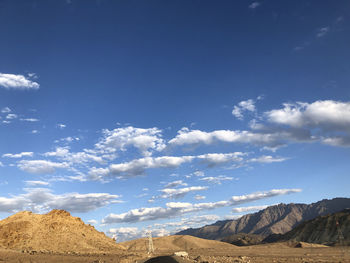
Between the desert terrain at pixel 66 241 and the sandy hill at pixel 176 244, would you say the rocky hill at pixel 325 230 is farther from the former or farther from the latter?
the sandy hill at pixel 176 244

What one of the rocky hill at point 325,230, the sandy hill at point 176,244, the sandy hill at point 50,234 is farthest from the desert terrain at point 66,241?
the rocky hill at point 325,230

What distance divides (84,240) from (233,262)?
55.0m

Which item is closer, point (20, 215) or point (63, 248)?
point (63, 248)

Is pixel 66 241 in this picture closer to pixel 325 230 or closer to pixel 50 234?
pixel 50 234

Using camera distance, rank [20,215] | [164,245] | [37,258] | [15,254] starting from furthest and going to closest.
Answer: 1. [164,245]
2. [20,215]
3. [15,254]
4. [37,258]

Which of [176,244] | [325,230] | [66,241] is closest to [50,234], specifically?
[66,241]

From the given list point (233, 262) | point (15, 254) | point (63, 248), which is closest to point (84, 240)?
point (63, 248)

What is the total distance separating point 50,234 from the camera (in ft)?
271

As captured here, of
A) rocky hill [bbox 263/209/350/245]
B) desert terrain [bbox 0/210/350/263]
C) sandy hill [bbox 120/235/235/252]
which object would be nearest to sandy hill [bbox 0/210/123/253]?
desert terrain [bbox 0/210/350/263]

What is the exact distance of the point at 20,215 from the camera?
92062 mm

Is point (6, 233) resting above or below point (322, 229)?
above

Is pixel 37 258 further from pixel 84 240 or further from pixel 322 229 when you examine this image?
pixel 322 229

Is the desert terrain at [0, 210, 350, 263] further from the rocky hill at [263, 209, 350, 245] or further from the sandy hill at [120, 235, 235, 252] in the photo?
the rocky hill at [263, 209, 350, 245]

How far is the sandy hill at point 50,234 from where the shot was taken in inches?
2992
